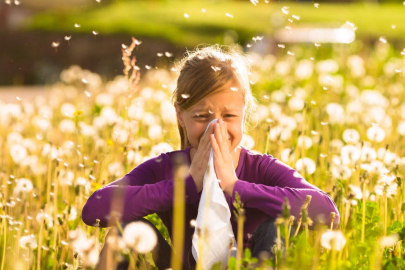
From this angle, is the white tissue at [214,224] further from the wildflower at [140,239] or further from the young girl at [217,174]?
the wildflower at [140,239]

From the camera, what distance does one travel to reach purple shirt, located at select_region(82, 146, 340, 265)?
1587 millimetres

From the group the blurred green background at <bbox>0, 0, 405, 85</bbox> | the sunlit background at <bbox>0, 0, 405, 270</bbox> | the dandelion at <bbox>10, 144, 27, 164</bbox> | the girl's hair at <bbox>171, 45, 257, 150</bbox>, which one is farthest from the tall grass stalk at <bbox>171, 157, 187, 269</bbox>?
the blurred green background at <bbox>0, 0, 405, 85</bbox>

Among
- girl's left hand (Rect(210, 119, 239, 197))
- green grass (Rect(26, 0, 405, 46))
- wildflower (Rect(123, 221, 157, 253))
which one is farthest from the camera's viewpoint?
green grass (Rect(26, 0, 405, 46))

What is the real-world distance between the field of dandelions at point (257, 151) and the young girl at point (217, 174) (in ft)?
0.29

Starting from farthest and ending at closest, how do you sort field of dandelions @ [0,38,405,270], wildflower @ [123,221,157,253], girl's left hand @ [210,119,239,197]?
girl's left hand @ [210,119,239,197] → field of dandelions @ [0,38,405,270] → wildflower @ [123,221,157,253]

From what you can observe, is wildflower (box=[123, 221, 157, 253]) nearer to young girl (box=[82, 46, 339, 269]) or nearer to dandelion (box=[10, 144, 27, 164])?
young girl (box=[82, 46, 339, 269])

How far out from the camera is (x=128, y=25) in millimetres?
12266

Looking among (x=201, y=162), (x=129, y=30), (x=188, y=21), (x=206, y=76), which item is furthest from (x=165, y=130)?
(x=188, y=21)

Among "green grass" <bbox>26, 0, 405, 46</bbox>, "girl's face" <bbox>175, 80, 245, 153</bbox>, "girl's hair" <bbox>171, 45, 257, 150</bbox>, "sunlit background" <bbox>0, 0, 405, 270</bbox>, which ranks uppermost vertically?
"girl's hair" <bbox>171, 45, 257, 150</bbox>

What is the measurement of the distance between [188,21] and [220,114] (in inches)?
489

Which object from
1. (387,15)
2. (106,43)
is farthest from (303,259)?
(387,15)

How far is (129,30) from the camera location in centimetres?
1166

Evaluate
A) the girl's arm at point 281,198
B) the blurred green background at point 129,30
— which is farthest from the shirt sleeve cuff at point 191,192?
the blurred green background at point 129,30

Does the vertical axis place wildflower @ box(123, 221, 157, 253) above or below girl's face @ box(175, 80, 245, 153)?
below
